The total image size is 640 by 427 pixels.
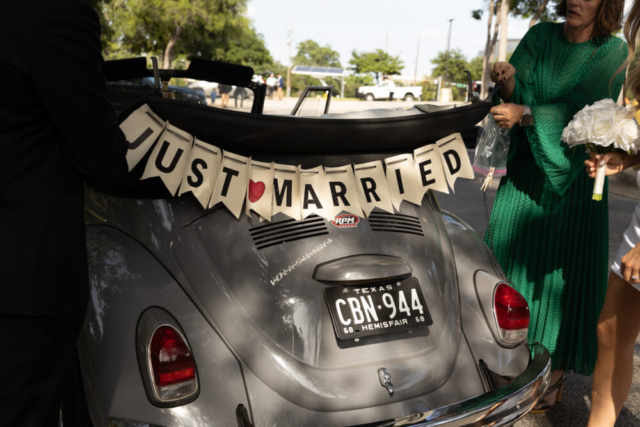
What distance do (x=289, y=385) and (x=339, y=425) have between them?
228mm

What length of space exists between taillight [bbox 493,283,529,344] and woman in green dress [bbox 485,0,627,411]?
0.81 metres

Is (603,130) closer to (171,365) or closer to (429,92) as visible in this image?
(171,365)

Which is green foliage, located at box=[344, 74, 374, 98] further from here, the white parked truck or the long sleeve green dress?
the long sleeve green dress

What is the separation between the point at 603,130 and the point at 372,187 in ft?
3.43

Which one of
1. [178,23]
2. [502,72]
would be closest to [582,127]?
[502,72]

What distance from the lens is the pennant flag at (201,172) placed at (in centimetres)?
227

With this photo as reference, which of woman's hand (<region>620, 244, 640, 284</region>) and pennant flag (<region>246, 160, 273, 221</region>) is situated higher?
pennant flag (<region>246, 160, 273, 221</region>)

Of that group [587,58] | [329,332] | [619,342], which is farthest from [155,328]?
[587,58]

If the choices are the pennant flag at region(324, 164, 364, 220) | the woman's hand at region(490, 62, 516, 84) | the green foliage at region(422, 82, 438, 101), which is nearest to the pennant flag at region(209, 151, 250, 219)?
the pennant flag at region(324, 164, 364, 220)

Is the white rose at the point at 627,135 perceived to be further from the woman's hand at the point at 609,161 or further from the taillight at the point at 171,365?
the taillight at the point at 171,365

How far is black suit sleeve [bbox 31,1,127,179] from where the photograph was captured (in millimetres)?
1717

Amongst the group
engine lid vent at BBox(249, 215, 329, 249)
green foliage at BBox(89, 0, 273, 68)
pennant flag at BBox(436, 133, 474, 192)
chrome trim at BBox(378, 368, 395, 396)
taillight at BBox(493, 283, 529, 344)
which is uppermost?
green foliage at BBox(89, 0, 273, 68)

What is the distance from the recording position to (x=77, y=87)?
1771 mm

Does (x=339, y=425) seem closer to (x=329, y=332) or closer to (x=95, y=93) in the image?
(x=329, y=332)
